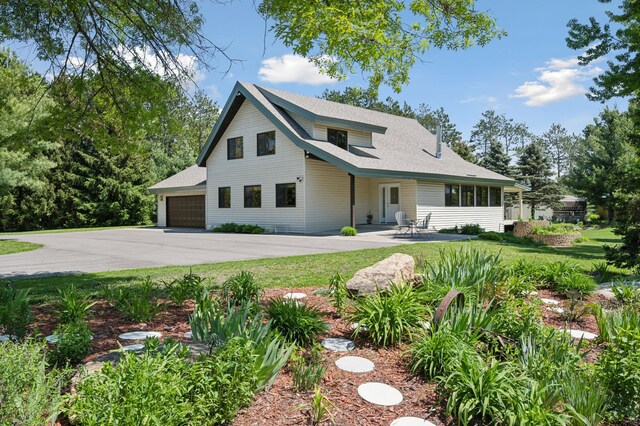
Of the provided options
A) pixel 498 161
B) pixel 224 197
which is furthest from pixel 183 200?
pixel 498 161

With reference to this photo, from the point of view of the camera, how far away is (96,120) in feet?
25.0

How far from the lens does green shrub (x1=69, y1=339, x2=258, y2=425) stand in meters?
2.20

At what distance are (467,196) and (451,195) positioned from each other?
5.91ft

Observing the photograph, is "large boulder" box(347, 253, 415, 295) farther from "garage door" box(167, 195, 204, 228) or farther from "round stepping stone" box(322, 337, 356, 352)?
"garage door" box(167, 195, 204, 228)

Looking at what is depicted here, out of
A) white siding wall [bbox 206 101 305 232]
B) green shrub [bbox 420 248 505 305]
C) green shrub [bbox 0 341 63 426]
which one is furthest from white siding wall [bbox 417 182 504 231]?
green shrub [bbox 0 341 63 426]

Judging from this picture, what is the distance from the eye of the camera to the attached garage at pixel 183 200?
2748cm

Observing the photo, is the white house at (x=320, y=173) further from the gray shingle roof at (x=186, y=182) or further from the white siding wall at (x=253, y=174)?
the gray shingle roof at (x=186, y=182)

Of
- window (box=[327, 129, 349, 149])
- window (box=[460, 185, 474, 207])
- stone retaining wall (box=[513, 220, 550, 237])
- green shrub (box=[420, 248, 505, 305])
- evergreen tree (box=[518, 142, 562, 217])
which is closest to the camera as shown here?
green shrub (box=[420, 248, 505, 305])

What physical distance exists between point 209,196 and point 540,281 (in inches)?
863

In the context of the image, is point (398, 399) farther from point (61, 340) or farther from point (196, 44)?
point (196, 44)

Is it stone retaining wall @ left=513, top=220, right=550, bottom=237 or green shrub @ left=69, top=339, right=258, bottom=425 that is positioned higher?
stone retaining wall @ left=513, top=220, right=550, bottom=237

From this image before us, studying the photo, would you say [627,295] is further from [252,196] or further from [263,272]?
[252,196]

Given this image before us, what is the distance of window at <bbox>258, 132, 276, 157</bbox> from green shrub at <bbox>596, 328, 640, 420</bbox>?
2012 centimetres

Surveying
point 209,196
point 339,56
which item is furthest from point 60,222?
point 339,56
